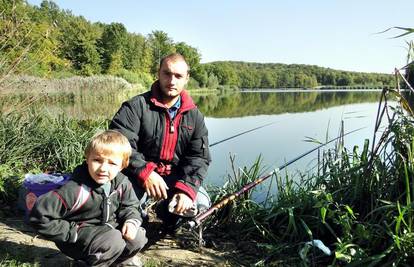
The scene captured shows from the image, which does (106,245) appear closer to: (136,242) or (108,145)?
(136,242)

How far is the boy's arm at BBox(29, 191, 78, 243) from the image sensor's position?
227 centimetres

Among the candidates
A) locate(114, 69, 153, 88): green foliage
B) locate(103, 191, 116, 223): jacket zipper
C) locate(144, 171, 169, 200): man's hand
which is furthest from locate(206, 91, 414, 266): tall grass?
locate(114, 69, 153, 88): green foliage

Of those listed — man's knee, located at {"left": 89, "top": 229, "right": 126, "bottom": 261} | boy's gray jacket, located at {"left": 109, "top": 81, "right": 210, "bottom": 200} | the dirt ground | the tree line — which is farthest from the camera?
the tree line

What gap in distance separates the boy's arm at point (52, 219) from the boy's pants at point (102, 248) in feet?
0.33

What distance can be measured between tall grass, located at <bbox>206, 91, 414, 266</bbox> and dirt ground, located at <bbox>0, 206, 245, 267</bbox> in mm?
276

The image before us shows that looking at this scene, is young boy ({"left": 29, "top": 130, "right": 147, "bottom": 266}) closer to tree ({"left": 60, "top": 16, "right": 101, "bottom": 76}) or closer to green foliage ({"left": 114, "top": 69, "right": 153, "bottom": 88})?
tree ({"left": 60, "top": 16, "right": 101, "bottom": 76})

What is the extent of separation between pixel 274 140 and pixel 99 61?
3534 cm

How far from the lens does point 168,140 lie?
10.4 ft

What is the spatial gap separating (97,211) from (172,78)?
3.79 feet

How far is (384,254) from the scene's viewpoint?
2.50 meters

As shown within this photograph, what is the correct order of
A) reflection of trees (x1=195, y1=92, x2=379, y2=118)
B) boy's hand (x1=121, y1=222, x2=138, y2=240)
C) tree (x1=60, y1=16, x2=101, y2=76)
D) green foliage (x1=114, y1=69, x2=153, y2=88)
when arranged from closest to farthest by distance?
boy's hand (x1=121, y1=222, x2=138, y2=240) → reflection of trees (x1=195, y1=92, x2=379, y2=118) → tree (x1=60, y1=16, x2=101, y2=76) → green foliage (x1=114, y1=69, x2=153, y2=88)

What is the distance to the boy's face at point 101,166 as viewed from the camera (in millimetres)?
2459

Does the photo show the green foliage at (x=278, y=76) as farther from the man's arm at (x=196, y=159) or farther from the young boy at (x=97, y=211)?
the young boy at (x=97, y=211)

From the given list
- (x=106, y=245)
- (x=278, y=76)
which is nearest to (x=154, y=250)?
(x=106, y=245)
